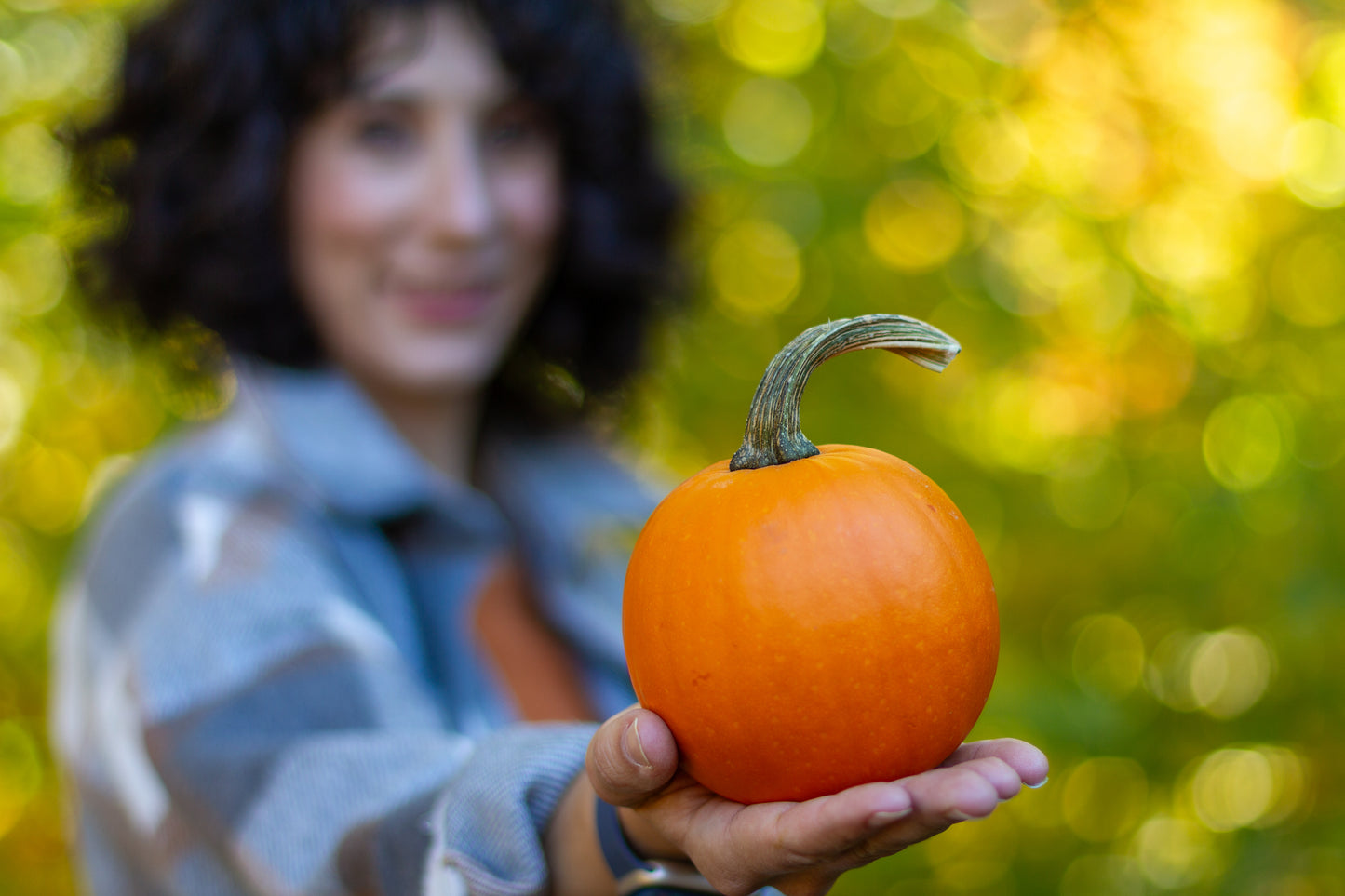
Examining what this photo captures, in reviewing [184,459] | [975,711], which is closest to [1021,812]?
[975,711]

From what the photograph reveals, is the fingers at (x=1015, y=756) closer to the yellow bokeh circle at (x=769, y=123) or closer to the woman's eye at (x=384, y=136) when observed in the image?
the woman's eye at (x=384, y=136)

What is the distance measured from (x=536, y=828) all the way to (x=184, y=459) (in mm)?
905

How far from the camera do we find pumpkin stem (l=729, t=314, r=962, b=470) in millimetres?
748

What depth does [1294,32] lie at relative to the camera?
1883 millimetres

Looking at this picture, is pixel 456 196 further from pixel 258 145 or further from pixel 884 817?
pixel 884 817

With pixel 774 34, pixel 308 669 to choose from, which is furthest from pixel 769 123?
pixel 308 669

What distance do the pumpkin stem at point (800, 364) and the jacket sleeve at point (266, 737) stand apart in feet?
1.14

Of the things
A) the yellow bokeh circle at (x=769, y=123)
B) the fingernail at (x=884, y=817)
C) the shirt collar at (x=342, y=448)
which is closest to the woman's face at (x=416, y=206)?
the shirt collar at (x=342, y=448)

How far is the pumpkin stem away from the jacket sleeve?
0.35 meters

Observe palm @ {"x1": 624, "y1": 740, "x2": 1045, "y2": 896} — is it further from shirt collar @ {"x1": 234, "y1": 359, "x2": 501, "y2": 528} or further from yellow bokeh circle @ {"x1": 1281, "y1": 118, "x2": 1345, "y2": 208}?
yellow bokeh circle @ {"x1": 1281, "y1": 118, "x2": 1345, "y2": 208}

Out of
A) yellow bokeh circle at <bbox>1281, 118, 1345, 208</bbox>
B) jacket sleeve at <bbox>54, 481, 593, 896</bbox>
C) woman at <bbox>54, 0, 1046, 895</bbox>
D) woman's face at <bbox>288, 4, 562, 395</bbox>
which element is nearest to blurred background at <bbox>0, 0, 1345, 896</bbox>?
yellow bokeh circle at <bbox>1281, 118, 1345, 208</bbox>

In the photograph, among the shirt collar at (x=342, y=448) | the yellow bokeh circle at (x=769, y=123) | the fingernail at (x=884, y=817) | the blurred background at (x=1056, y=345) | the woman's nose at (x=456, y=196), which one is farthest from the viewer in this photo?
the yellow bokeh circle at (x=769, y=123)

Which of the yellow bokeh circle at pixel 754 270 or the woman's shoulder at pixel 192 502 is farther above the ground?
the yellow bokeh circle at pixel 754 270

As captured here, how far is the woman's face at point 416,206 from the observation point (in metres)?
1.57
